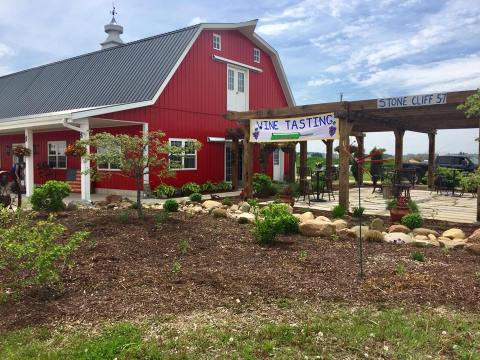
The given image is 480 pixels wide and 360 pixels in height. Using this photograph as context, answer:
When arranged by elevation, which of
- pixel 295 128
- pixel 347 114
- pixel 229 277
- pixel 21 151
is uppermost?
pixel 347 114

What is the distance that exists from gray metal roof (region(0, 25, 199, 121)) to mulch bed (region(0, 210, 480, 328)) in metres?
9.12

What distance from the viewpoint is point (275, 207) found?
7.00 metres

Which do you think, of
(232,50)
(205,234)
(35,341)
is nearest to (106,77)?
(232,50)

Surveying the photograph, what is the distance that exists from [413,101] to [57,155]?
14.7m

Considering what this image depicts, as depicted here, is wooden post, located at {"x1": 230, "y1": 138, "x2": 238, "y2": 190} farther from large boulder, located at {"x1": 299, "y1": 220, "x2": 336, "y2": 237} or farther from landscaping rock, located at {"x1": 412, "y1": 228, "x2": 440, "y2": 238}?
landscaping rock, located at {"x1": 412, "y1": 228, "x2": 440, "y2": 238}

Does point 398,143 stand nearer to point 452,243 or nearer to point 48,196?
point 452,243

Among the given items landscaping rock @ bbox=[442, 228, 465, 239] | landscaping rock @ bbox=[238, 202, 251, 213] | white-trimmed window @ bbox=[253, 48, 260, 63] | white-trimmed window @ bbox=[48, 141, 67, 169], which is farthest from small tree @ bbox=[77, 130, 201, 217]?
white-trimmed window @ bbox=[253, 48, 260, 63]

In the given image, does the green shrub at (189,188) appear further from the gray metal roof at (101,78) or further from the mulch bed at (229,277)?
the mulch bed at (229,277)

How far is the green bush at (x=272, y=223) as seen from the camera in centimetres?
653

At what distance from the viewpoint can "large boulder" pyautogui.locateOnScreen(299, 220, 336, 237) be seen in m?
7.27

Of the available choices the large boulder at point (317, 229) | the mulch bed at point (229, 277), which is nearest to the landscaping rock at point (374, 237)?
the mulch bed at point (229, 277)

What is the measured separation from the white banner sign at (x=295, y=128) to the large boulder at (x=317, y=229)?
3546mm

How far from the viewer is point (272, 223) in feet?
21.5

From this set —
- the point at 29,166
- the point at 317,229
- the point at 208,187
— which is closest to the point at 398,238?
the point at 317,229
